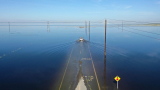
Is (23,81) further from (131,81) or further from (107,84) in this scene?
(131,81)

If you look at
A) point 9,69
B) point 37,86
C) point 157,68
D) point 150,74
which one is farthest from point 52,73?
point 157,68

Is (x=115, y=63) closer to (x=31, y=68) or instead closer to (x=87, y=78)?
(x=87, y=78)

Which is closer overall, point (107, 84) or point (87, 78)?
point (107, 84)

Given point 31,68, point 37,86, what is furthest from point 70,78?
point 31,68

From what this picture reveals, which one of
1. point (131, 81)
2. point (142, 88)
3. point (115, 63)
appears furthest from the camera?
point (115, 63)

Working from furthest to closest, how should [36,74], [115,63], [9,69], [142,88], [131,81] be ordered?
[115,63] < [9,69] < [36,74] < [131,81] < [142,88]

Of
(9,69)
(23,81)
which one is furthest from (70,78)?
(9,69)

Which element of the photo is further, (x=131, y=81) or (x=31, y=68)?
(x=31, y=68)

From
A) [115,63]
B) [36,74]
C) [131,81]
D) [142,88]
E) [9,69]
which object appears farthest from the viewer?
[115,63]
